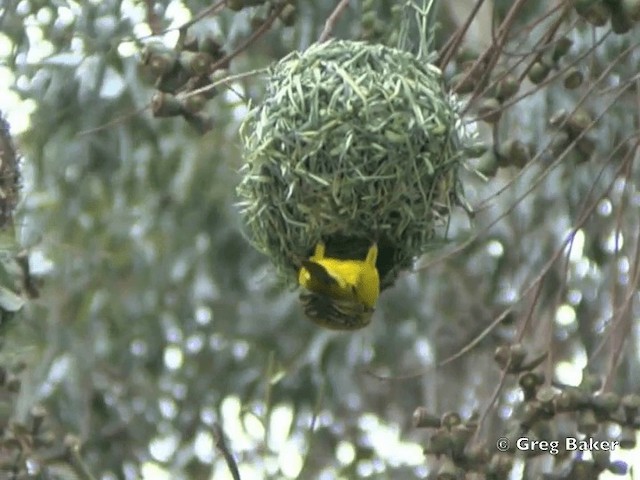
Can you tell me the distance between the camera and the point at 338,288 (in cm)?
204

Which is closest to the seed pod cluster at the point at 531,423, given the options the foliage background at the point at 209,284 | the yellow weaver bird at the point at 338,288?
the yellow weaver bird at the point at 338,288

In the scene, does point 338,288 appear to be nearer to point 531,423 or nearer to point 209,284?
point 531,423

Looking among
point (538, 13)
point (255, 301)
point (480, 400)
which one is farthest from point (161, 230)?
point (538, 13)

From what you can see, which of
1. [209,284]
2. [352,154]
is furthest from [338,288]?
[209,284]

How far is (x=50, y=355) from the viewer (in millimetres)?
3787

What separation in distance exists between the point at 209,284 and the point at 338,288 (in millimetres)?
2054

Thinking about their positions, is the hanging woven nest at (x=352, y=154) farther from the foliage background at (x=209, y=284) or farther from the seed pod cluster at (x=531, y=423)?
the foliage background at (x=209, y=284)

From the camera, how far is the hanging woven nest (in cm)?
197

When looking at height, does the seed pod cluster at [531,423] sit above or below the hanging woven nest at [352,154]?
below

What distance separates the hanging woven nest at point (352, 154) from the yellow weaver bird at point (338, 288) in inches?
1.0

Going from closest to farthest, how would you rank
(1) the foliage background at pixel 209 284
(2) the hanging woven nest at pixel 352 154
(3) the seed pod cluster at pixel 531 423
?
1. (2) the hanging woven nest at pixel 352 154
2. (3) the seed pod cluster at pixel 531 423
3. (1) the foliage background at pixel 209 284

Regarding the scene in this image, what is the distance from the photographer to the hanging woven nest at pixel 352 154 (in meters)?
1.97

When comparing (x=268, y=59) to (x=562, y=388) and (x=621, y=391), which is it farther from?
(x=562, y=388)

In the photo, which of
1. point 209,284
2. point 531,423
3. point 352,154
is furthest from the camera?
point 209,284
